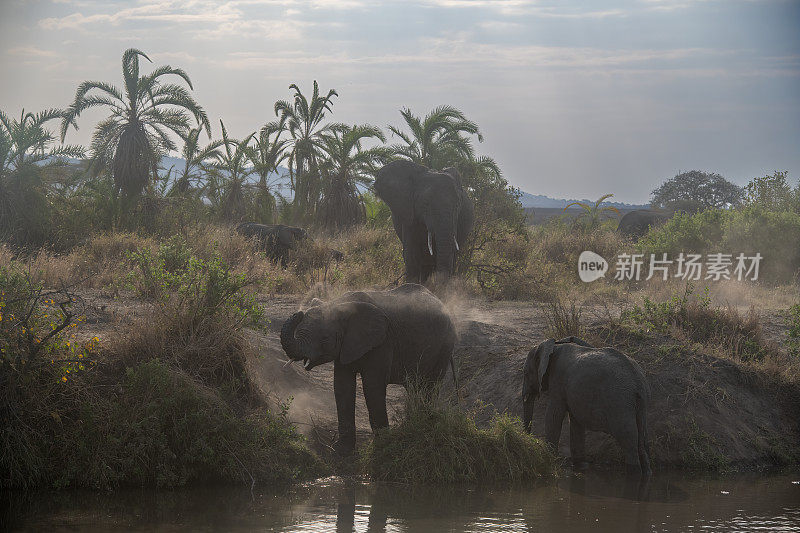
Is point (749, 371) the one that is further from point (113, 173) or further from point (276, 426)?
point (113, 173)

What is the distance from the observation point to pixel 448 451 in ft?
30.8

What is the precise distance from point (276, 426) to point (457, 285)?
782 centimetres

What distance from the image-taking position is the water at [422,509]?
7.76m

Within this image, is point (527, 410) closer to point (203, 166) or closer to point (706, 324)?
point (706, 324)

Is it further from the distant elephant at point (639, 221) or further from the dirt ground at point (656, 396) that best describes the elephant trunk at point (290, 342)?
the distant elephant at point (639, 221)

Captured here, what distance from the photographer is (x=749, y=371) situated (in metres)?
12.0

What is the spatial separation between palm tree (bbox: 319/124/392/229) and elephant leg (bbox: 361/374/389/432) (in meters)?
22.9

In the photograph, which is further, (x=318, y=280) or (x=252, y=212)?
(x=252, y=212)

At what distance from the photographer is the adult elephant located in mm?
21547

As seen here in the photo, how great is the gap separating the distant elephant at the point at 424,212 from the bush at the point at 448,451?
6289 mm

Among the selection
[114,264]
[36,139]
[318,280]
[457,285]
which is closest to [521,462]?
[457,285]

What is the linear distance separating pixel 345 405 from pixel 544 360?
2314 mm

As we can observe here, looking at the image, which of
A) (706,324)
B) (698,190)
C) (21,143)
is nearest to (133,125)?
(21,143)

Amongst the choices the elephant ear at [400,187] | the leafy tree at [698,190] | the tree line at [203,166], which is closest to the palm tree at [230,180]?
the tree line at [203,166]
